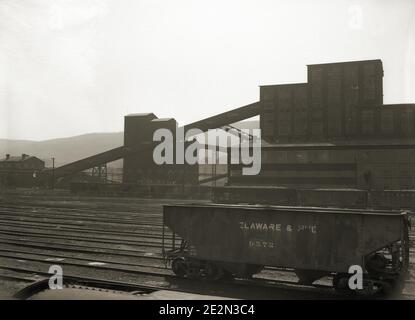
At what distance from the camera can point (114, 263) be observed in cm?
1190

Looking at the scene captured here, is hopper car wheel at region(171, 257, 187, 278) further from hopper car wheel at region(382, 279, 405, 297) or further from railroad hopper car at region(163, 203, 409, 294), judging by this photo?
hopper car wheel at region(382, 279, 405, 297)

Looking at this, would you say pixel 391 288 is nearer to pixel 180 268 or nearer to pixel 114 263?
pixel 180 268

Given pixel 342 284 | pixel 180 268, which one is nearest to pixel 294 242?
pixel 342 284

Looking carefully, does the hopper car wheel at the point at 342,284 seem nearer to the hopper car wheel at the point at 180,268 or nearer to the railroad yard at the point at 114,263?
the railroad yard at the point at 114,263

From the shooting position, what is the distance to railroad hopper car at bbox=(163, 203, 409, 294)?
8.34 metres

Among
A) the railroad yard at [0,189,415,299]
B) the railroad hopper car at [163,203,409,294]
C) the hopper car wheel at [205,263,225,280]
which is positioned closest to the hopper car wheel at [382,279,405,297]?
the railroad hopper car at [163,203,409,294]

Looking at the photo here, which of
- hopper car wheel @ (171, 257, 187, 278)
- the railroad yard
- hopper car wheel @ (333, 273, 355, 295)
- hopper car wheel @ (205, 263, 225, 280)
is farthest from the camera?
hopper car wheel @ (171, 257, 187, 278)

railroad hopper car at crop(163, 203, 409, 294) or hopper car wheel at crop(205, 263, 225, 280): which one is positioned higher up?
railroad hopper car at crop(163, 203, 409, 294)

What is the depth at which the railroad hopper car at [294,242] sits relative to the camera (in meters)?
8.34

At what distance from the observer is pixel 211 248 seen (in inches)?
382

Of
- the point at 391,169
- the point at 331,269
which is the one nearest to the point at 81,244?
the point at 331,269

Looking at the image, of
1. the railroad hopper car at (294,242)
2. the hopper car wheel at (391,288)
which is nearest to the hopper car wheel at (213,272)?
the railroad hopper car at (294,242)
